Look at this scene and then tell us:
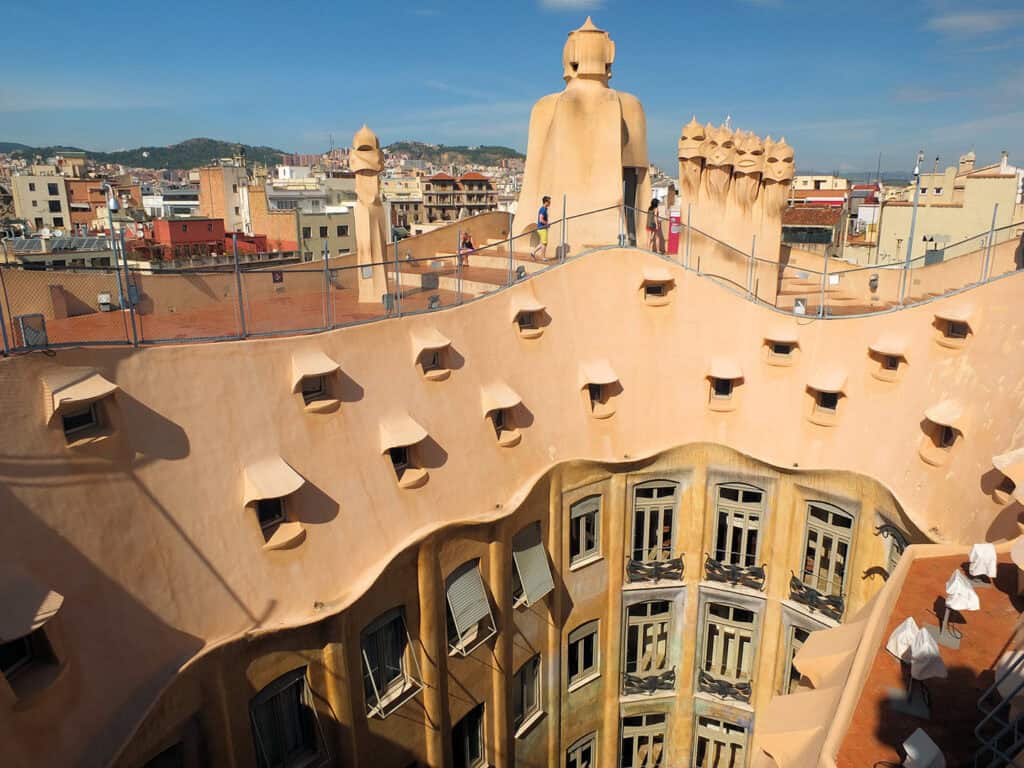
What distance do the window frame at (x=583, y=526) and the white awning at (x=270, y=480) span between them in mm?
9905

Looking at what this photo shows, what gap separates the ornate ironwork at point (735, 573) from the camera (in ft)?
79.6

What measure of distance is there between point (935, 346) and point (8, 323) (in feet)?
74.1

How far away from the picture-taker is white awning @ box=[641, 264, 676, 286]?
24.1 m

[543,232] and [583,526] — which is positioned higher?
[543,232]

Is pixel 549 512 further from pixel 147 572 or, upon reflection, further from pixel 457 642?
pixel 147 572

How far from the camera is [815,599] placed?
2292 cm

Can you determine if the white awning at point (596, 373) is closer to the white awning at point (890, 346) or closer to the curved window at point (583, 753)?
the white awning at point (890, 346)

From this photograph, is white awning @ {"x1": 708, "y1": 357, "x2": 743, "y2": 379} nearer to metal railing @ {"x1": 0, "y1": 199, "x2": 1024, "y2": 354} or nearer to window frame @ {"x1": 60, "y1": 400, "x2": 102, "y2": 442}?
metal railing @ {"x1": 0, "y1": 199, "x2": 1024, "y2": 354}

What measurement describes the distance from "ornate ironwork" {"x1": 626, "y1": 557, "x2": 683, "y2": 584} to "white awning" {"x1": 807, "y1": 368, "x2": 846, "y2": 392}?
291 inches

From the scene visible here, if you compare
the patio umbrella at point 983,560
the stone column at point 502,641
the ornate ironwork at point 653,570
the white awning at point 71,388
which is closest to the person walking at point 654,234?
the ornate ironwork at point 653,570

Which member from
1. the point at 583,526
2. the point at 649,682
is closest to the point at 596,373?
the point at 583,526

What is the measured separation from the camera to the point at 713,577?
82.0 ft

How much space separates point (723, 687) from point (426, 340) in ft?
53.6

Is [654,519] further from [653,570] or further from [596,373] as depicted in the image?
[596,373]
